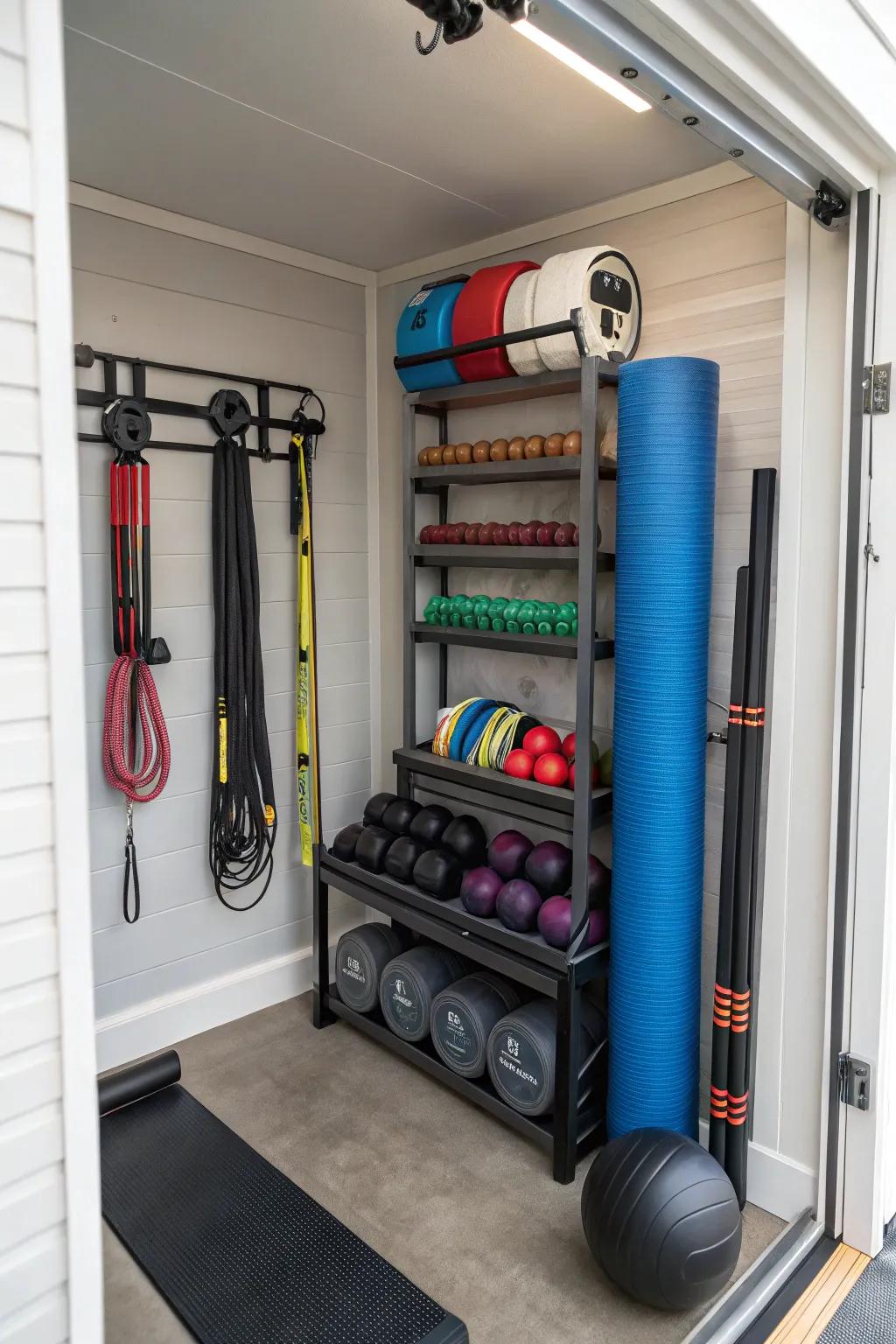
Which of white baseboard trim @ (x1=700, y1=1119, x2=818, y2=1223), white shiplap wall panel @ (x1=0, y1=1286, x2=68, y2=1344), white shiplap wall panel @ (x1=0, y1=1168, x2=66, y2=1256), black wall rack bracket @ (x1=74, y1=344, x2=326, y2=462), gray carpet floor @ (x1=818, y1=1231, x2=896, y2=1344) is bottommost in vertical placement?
gray carpet floor @ (x1=818, y1=1231, x2=896, y2=1344)

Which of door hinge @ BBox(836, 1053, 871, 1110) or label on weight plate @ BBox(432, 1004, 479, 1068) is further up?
door hinge @ BBox(836, 1053, 871, 1110)

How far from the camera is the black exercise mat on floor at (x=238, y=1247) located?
180 centimetres

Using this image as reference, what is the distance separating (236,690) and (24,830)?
2.22 metres

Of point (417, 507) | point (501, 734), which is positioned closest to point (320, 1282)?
point (501, 734)

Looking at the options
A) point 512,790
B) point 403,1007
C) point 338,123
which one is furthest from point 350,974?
point 338,123

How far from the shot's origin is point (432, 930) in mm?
2709

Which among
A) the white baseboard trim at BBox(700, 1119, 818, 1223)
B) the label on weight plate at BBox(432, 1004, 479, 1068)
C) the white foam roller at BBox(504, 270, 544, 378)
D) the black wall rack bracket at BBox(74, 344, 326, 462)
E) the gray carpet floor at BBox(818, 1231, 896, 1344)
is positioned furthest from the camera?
the black wall rack bracket at BBox(74, 344, 326, 462)

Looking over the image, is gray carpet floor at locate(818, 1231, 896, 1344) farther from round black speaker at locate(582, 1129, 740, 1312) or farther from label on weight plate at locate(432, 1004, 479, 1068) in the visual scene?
label on weight plate at locate(432, 1004, 479, 1068)

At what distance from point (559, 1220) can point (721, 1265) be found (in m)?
0.52

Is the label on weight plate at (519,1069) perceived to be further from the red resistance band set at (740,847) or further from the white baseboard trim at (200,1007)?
the white baseboard trim at (200,1007)

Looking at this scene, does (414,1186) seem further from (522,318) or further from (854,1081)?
(522,318)

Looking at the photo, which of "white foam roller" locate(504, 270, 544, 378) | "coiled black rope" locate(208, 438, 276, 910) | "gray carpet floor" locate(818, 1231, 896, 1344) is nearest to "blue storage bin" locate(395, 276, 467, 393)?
"white foam roller" locate(504, 270, 544, 378)

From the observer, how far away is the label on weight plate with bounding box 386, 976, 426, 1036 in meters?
2.79

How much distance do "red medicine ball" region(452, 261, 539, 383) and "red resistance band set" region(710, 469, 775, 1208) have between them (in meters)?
0.91
